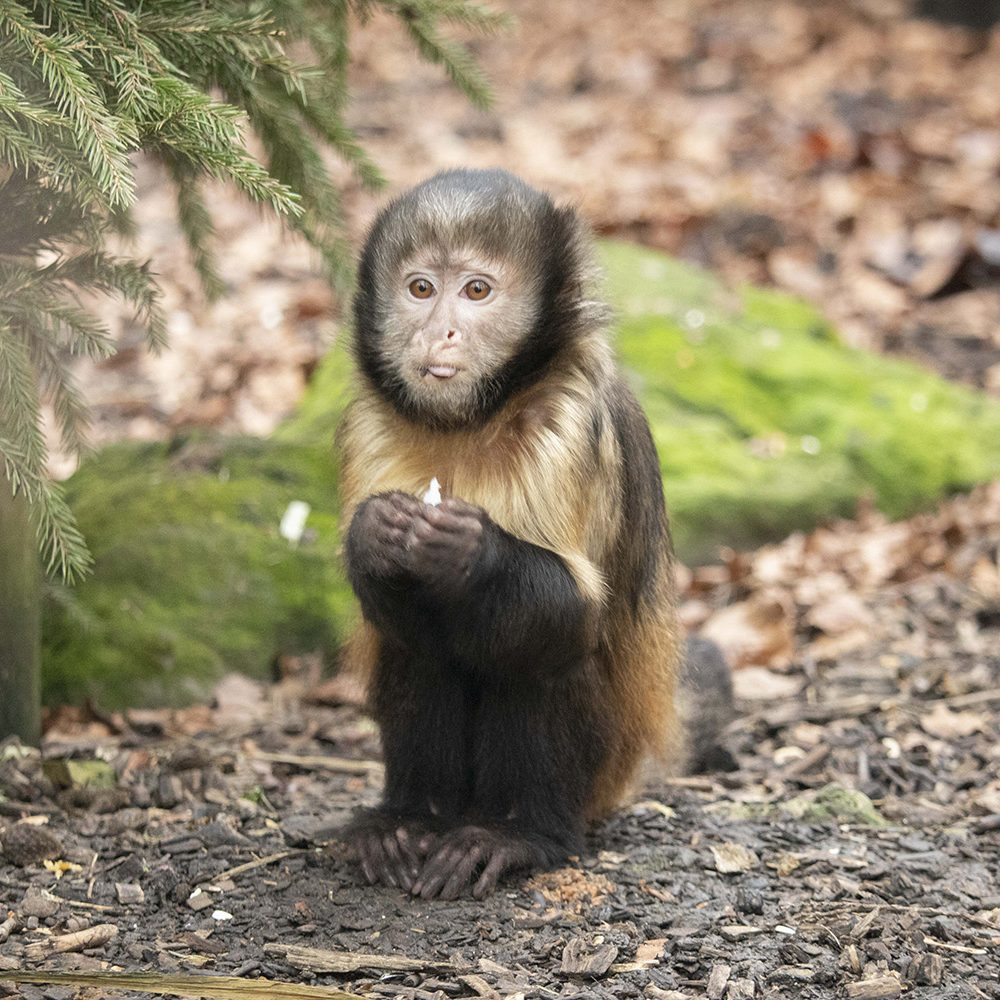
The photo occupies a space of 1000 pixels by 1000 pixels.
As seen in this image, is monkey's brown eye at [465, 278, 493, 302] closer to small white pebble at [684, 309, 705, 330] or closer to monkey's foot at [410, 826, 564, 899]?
monkey's foot at [410, 826, 564, 899]

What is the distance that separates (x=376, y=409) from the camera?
438cm

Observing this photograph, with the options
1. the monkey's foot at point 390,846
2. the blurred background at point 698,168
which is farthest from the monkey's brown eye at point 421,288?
the blurred background at point 698,168

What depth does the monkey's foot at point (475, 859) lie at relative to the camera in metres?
4.05

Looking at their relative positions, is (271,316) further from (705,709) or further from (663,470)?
(705,709)

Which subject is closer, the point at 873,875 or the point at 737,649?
the point at 873,875

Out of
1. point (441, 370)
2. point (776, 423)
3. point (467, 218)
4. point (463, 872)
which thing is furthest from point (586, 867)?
point (776, 423)

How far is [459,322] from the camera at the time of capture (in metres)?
4.11

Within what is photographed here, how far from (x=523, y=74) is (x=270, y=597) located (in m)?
9.31

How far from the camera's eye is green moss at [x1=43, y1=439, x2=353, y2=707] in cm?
594

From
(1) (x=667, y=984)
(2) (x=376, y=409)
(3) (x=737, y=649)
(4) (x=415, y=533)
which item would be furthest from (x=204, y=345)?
(1) (x=667, y=984)

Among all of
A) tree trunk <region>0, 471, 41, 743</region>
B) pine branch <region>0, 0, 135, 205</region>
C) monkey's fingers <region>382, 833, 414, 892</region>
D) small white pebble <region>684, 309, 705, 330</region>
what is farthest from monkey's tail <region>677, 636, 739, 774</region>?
small white pebble <region>684, 309, 705, 330</region>

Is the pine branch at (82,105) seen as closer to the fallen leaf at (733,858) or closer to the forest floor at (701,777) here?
the forest floor at (701,777)

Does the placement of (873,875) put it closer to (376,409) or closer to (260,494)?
(376,409)

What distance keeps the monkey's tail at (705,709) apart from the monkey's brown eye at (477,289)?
175 centimetres
